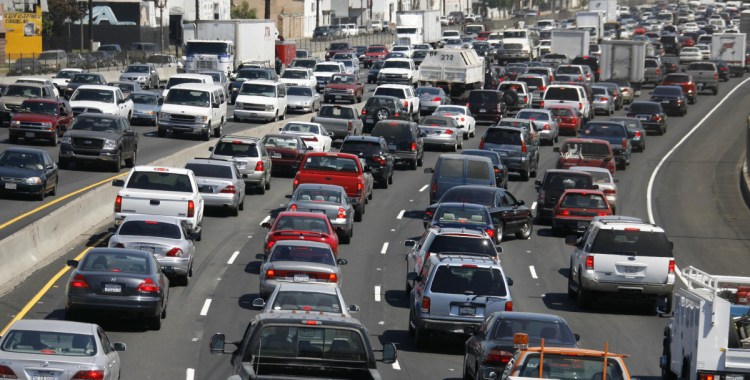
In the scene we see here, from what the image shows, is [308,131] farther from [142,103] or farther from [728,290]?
[728,290]

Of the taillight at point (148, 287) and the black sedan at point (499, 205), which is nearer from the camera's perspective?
the taillight at point (148, 287)

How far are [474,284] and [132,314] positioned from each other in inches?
221

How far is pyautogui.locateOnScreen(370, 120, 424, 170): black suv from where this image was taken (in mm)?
51812

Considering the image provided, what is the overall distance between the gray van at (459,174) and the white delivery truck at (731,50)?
6702cm

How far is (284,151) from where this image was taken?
4894 centimetres

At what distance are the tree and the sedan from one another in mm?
132466

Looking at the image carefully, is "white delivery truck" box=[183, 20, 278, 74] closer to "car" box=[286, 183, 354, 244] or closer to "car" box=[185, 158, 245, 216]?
"car" box=[185, 158, 245, 216]

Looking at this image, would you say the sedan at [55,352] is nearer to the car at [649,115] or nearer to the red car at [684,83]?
the car at [649,115]

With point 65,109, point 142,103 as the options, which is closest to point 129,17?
point 142,103

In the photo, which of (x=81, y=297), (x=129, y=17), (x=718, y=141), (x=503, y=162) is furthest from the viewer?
(x=129, y=17)

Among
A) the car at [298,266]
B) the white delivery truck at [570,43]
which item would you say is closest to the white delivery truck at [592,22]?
the white delivery truck at [570,43]

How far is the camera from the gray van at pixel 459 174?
41.6 m

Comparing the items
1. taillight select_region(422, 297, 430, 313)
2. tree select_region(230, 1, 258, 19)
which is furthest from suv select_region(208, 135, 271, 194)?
tree select_region(230, 1, 258, 19)

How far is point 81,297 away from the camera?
78.7ft
